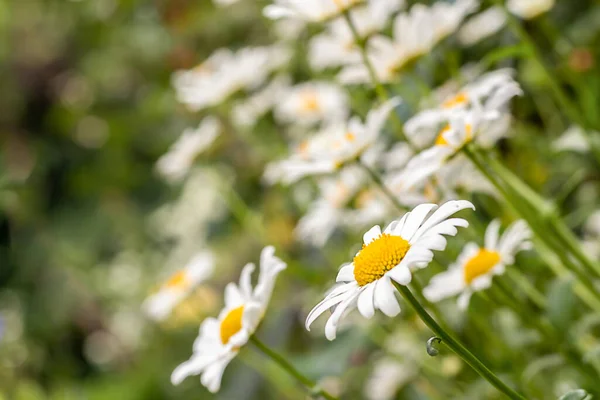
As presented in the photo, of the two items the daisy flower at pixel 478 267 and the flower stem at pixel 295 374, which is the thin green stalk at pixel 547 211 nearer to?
the daisy flower at pixel 478 267

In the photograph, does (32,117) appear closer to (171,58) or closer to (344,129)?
(171,58)

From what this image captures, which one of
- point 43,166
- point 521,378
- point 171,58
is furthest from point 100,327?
point 521,378

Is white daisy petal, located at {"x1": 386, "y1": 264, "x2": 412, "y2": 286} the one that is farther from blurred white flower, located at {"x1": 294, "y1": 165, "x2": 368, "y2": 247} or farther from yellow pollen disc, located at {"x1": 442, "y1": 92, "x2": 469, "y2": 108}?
blurred white flower, located at {"x1": 294, "y1": 165, "x2": 368, "y2": 247}

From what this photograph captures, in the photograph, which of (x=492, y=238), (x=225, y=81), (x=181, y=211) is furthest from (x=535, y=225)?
(x=181, y=211)

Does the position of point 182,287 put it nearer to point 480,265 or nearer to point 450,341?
point 480,265

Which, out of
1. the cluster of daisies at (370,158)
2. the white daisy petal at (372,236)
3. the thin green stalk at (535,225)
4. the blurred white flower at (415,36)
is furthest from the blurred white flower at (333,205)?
the white daisy petal at (372,236)

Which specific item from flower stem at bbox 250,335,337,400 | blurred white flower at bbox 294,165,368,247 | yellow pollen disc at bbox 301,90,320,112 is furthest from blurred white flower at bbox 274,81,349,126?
flower stem at bbox 250,335,337,400

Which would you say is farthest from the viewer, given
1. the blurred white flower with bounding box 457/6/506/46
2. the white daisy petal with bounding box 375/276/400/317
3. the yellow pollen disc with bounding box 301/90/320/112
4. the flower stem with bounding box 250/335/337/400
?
the yellow pollen disc with bounding box 301/90/320/112
